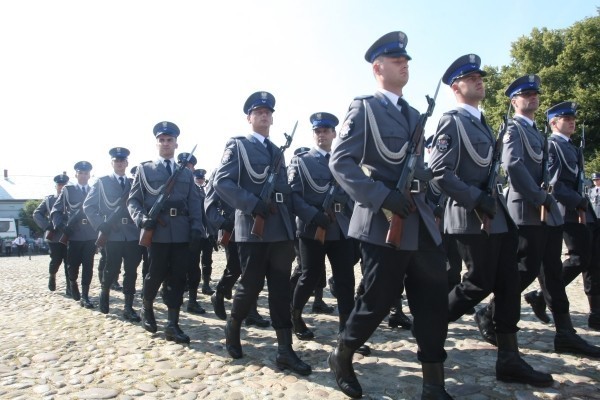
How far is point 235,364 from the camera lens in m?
4.50

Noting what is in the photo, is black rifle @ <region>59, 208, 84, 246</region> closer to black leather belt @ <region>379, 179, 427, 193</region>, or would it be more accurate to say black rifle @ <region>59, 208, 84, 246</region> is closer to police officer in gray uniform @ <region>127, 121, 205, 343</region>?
police officer in gray uniform @ <region>127, 121, 205, 343</region>

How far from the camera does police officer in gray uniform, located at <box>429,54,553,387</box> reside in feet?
12.2

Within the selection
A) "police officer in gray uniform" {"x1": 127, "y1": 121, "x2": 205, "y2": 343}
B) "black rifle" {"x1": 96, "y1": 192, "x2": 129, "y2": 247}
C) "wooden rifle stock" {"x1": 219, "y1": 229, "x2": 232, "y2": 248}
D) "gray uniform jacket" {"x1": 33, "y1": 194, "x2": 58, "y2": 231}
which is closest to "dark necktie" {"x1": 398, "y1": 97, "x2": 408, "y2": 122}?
"police officer in gray uniform" {"x1": 127, "y1": 121, "x2": 205, "y2": 343}

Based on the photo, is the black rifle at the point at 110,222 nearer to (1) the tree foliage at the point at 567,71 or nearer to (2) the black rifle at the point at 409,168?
(2) the black rifle at the point at 409,168

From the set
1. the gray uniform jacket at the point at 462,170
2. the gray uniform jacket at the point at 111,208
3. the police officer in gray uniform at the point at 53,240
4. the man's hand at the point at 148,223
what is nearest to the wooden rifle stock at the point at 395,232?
the gray uniform jacket at the point at 462,170

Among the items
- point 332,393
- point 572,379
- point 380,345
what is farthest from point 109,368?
point 572,379

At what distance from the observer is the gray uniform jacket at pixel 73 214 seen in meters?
8.72

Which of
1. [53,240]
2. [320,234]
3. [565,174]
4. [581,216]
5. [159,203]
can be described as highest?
[565,174]

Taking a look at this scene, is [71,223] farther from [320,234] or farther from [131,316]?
[320,234]

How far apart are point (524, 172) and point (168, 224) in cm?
386

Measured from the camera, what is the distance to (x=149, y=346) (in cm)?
529

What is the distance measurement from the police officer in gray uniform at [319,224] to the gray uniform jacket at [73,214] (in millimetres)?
4815

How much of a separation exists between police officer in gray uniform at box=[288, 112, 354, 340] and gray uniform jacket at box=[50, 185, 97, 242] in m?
4.81

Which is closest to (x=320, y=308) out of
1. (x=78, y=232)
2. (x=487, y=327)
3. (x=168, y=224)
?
(x=168, y=224)
